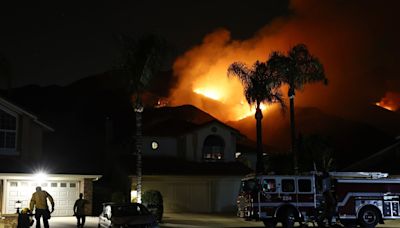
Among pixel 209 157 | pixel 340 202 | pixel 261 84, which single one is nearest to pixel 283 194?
pixel 340 202

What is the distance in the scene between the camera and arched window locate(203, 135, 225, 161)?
134ft

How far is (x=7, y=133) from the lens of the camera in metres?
31.2

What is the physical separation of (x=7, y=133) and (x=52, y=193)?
163 inches

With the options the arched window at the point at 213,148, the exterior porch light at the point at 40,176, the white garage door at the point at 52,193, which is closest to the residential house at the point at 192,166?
the arched window at the point at 213,148

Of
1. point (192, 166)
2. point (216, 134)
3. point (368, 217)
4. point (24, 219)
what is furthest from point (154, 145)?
point (24, 219)

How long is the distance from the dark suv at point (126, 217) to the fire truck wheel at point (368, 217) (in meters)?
9.16

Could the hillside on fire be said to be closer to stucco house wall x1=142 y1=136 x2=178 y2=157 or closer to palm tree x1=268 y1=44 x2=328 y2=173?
stucco house wall x1=142 y1=136 x2=178 y2=157

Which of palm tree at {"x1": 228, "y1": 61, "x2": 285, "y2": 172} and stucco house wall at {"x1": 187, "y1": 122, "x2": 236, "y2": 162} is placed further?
stucco house wall at {"x1": 187, "y1": 122, "x2": 236, "y2": 162}

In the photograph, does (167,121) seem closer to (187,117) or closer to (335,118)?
(187,117)

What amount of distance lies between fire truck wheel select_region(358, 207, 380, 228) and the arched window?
18.1m

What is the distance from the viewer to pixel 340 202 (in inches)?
934

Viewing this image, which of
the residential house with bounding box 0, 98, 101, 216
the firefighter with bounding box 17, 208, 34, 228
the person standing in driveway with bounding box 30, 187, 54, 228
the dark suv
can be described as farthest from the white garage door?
the person standing in driveway with bounding box 30, 187, 54, 228

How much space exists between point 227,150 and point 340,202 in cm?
1818

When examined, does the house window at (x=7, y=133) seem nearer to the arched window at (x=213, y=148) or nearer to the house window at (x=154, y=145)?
the house window at (x=154, y=145)
